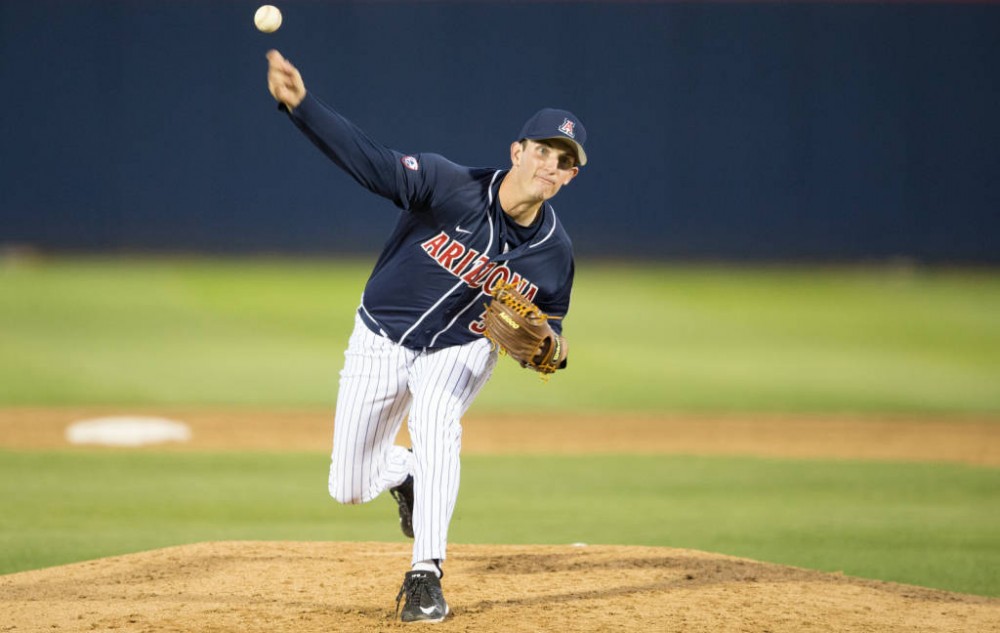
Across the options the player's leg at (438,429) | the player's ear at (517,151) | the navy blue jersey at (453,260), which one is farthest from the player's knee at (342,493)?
the player's ear at (517,151)

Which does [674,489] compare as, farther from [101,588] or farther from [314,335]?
[314,335]

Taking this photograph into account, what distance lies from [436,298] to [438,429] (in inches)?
20.3

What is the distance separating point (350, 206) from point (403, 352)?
629 inches

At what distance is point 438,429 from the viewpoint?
4.66m

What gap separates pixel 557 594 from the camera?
496cm

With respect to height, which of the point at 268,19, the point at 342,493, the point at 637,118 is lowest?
the point at 342,493

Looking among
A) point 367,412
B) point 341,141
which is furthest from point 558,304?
point 341,141

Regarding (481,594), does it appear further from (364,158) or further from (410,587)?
(364,158)

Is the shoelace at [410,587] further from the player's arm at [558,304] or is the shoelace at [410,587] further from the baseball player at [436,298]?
the player's arm at [558,304]

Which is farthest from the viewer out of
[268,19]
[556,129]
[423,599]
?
[556,129]

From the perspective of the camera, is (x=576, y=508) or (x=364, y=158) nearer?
(x=364, y=158)

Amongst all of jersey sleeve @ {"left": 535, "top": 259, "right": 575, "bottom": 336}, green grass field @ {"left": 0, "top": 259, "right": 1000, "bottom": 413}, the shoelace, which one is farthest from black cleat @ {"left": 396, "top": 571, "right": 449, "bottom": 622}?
green grass field @ {"left": 0, "top": 259, "right": 1000, "bottom": 413}

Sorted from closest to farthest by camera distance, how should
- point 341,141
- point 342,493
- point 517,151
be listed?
point 341,141 → point 517,151 → point 342,493

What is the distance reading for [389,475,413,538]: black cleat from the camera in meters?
5.53
